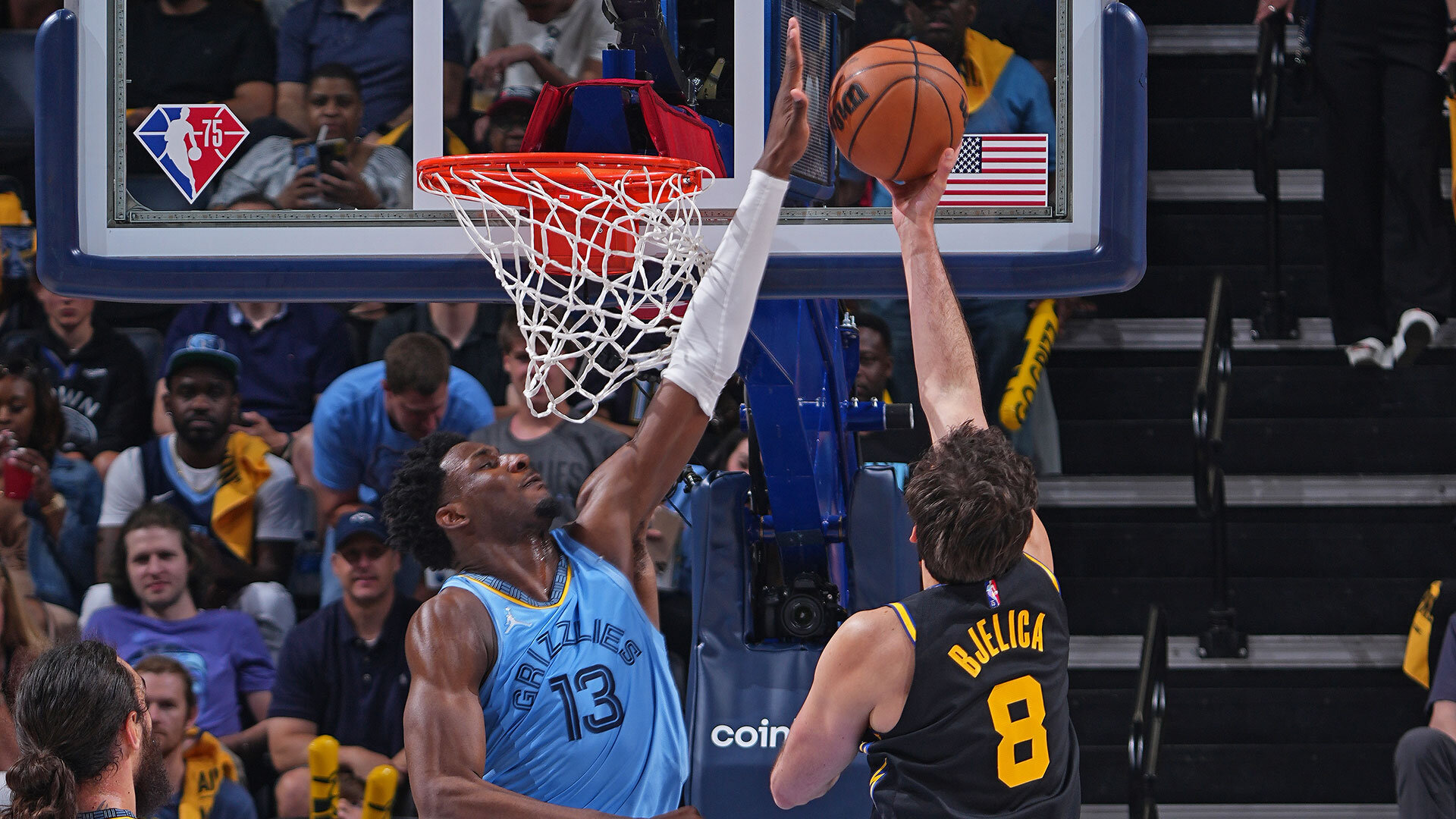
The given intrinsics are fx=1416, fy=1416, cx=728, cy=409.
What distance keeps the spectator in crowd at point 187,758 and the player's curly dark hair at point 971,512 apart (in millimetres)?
3211

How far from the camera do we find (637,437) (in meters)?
3.26

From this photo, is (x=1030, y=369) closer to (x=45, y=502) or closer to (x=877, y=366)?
(x=877, y=366)

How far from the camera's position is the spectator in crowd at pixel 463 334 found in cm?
556

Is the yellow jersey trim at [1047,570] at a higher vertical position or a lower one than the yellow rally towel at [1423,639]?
higher

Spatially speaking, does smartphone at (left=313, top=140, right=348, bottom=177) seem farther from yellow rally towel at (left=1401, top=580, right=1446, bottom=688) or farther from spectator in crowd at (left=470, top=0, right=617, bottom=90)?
yellow rally towel at (left=1401, top=580, right=1446, bottom=688)

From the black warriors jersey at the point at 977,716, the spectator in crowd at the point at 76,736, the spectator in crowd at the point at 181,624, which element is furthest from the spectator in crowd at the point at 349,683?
the black warriors jersey at the point at 977,716

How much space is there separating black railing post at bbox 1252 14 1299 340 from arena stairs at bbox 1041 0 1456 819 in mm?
91

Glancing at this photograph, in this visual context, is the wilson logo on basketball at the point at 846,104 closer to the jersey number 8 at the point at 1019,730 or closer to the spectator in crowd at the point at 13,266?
the jersey number 8 at the point at 1019,730

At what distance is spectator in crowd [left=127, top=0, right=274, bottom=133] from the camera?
11.0 feet

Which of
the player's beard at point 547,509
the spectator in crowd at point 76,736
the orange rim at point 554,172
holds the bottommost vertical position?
the spectator in crowd at point 76,736

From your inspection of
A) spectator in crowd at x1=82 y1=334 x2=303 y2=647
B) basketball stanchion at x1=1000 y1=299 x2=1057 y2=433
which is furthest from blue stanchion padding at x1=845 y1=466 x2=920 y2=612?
spectator in crowd at x1=82 y1=334 x2=303 y2=647

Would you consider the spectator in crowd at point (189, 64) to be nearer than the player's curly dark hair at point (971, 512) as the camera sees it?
No

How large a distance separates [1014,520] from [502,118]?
170cm

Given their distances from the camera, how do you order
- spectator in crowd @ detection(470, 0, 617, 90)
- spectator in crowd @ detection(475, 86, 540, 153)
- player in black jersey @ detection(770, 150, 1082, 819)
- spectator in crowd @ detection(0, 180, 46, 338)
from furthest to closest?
1. spectator in crowd @ detection(0, 180, 46, 338)
2. spectator in crowd @ detection(470, 0, 617, 90)
3. spectator in crowd @ detection(475, 86, 540, 153)
4. player in black jersey @ detection(770, 150, 1082, 819)
